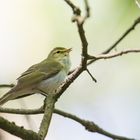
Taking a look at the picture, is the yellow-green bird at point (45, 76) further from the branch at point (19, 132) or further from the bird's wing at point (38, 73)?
the branch at point (19, 132)

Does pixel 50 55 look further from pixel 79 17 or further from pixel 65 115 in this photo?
pixel 79 17

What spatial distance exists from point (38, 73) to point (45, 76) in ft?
0.39

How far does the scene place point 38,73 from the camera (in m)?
5.46

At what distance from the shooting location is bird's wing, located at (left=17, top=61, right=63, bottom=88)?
4.92 m

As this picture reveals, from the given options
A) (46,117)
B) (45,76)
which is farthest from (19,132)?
(45,76)

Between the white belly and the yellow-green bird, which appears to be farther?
the white belly

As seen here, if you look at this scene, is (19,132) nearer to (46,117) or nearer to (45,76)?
(46,117)

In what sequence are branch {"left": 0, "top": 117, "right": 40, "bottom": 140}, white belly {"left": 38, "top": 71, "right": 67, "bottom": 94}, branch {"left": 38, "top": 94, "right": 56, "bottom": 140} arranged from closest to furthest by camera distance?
branch {"left": 0, "top": 117, "right": 40, "bottom": 140} → branch {"left": 38, "top": 94, "right": 56, "bottom": 140} → white belly {"left": 38, "top": 71, "right": 67, "bottom": 94}

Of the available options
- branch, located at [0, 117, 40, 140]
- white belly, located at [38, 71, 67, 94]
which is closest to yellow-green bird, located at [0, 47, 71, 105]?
white belly, located at [38, 71, 67, 94]

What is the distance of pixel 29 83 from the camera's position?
4.82 m

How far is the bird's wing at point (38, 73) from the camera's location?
4924 millimetres

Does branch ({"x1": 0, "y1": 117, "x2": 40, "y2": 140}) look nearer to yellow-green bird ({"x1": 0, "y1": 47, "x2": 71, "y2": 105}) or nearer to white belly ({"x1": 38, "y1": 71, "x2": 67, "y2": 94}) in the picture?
yellow-green bird ({"x1": 0, "y1": 47, "x2": 71, "y2": 105})

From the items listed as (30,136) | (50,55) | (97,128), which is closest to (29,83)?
(50,55)

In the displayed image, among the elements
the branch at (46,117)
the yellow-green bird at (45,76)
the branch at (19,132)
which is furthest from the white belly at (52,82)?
the branch at (19,132)
